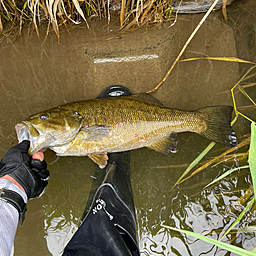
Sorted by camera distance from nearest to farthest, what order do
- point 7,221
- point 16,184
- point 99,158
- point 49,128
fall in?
point 7,221
point 16,184
point 49,128
point 99,158

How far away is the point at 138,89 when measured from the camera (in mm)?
2744

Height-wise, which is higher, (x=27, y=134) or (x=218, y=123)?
(x=27, y=134)

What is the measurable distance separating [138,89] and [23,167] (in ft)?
5.64

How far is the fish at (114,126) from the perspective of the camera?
6.60ft

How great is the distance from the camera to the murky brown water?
2.61 m

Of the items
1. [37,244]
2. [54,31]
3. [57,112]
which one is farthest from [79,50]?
[37,244]

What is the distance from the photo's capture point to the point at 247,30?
278cm

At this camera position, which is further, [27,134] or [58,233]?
[58,233]

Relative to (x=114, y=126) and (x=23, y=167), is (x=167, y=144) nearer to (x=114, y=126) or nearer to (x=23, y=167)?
(x=114, y=126)

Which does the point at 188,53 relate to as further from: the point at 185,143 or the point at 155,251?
the point at 155,251

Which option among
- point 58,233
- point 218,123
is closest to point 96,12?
point 218,123

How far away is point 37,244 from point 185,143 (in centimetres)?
239

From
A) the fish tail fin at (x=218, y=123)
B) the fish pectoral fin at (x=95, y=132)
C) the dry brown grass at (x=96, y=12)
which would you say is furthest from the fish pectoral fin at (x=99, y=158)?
the dry brown grass at (x=96, y=12)

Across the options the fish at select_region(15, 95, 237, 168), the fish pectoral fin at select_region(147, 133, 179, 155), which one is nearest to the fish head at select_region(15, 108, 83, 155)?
the fish at select_region(15, 95, 237, 168)
